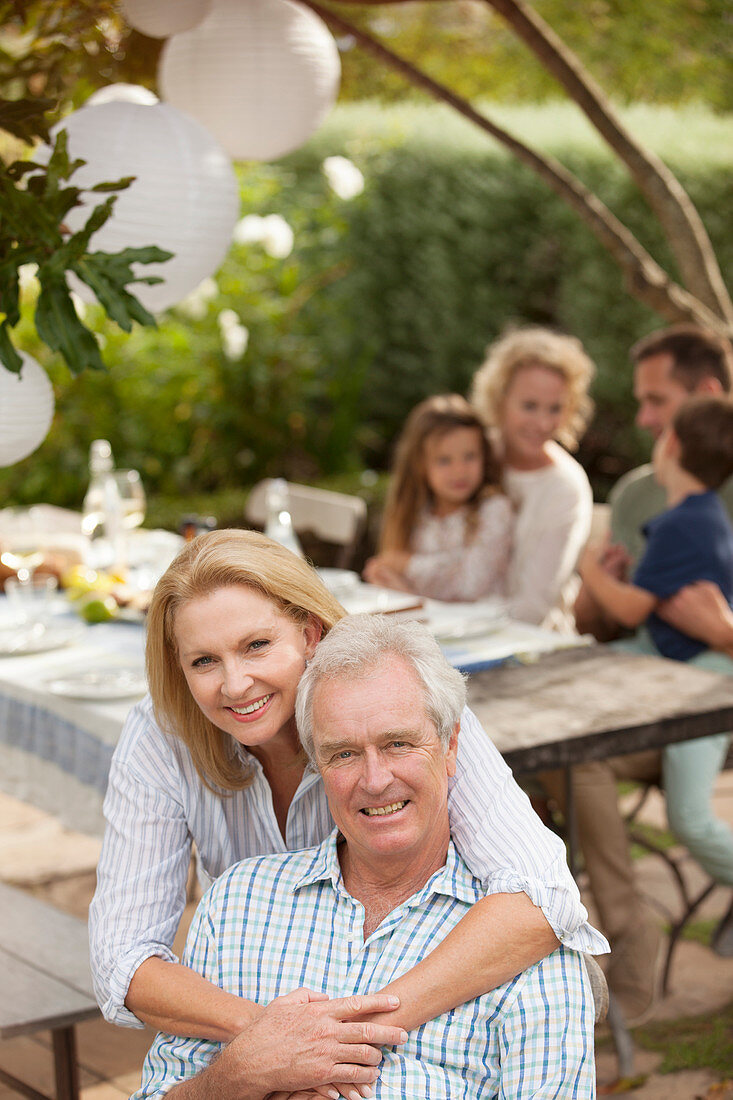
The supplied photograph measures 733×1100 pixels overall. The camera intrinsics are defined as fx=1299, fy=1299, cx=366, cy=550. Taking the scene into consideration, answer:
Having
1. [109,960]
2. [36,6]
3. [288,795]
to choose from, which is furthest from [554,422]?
[109,960]

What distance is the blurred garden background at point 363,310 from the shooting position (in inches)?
272

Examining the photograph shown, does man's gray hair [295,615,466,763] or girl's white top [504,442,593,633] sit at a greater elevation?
man's gray hair [295,615,466,763]

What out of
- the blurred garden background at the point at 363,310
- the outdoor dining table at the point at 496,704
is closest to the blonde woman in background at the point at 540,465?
the outdoor dining table at the point at 496,704

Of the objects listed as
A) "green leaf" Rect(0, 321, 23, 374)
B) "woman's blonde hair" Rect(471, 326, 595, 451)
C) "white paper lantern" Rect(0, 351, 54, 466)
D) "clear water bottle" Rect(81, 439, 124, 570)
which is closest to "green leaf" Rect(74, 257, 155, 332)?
"green leaf" Rect(0, 321, 23, 374)

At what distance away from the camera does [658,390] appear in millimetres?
3803

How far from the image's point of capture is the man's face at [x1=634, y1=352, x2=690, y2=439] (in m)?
3.77

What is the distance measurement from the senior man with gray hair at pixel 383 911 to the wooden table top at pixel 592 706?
0.73 metres

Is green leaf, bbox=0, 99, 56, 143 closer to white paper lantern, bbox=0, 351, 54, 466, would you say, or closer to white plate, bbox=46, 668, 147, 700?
white paper lantern, bbox=0, 351, 54, 466

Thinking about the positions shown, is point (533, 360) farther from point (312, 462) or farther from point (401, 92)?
point (401, 92)

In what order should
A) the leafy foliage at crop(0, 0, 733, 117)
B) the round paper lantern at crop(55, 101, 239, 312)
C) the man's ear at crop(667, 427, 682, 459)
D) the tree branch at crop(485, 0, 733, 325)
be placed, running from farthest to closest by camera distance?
1. the leafy foliage at crop(0, 0, 733, 117)
2. the tree branch at crop(485, 0, 733, 325)
3. the man's ear at crop(667, 427, 682, 459)
4. the round paper lantern at crop(55, 101, 239, 312)

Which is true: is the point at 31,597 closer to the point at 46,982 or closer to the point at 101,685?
the point at 101,685

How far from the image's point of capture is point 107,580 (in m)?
3.63

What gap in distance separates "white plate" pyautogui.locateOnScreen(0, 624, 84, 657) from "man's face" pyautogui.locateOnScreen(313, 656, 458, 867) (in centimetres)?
165

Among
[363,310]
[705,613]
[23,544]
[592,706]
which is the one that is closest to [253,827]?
[592,706]
